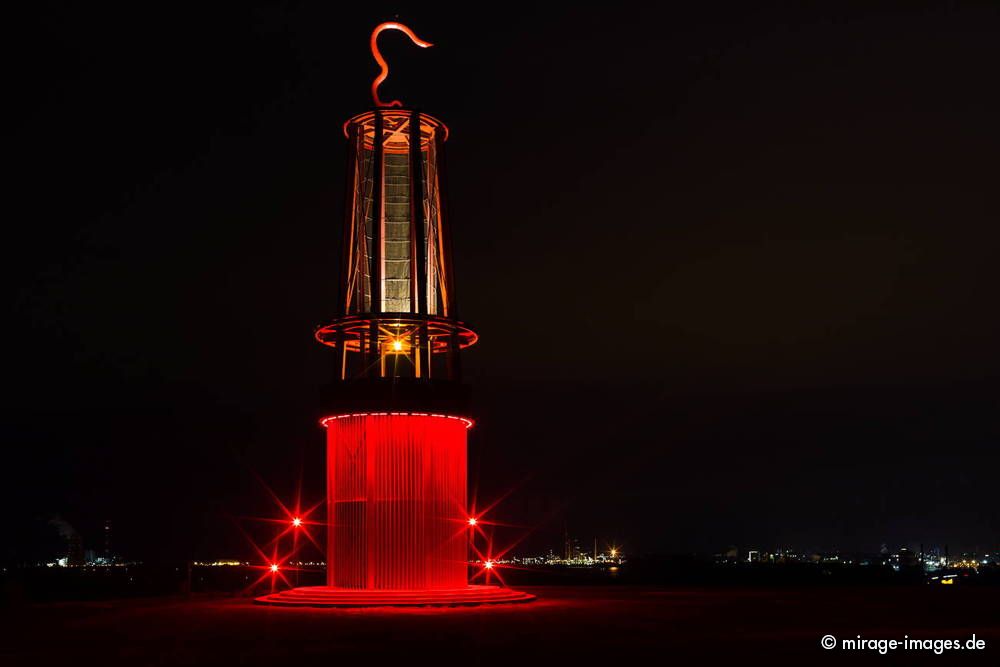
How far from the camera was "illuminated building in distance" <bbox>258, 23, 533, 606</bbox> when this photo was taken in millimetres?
34656

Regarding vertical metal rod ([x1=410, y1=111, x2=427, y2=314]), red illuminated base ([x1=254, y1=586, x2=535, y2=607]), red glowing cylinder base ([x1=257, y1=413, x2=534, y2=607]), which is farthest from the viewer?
vertical metal rod ([x1=410, y1=111, x2=427, y2=314])

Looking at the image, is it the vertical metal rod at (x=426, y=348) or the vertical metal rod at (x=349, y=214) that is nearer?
the vertical metal rod at (x=426, y=348)

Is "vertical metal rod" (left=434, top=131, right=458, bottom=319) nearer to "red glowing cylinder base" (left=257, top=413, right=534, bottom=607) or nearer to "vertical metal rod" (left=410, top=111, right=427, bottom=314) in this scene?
"vertical metal rod" (left=410, top=111, right=427, bottom=314)

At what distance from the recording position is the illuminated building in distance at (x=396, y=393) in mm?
34656

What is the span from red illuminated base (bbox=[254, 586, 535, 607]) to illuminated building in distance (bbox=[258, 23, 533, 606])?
47mm

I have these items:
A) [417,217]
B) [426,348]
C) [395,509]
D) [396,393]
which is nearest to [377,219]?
[417,217]

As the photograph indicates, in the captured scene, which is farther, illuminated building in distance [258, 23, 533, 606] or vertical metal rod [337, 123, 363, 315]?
vertical metal rod [337, 123, 363, 315]

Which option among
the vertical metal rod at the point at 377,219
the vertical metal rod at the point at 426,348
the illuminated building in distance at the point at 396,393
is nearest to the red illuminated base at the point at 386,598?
the illuminated building in distance at the point at 396,393

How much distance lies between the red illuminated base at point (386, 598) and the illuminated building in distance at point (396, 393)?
0.15 feet

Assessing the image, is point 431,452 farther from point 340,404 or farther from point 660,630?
point 660,630

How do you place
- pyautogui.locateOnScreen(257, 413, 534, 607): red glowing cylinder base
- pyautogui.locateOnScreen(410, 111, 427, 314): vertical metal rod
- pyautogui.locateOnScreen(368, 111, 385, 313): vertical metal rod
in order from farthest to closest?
pyautogui.locateOnScreen(410, 111, 427, 314): vertical metal rod
pyautogui.locateOnScreen(368, 111, 385, 313): vertical metal rod
pyautogui.locateOnScreen(257, 413, 534, 607): red glowing cylinder base

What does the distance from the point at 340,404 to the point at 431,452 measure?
3230 millimetres

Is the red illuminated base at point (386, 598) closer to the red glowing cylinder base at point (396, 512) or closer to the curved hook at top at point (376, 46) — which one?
the red glowing cylinder base at point (396, 512)

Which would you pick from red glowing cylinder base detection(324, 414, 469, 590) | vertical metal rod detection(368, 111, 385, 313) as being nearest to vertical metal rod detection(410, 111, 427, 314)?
vertical metal rod detection(368, 111, 385, 313)
